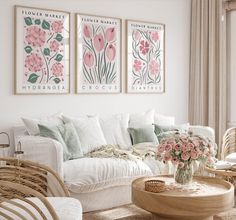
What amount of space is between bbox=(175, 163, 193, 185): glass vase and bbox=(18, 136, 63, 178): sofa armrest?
1064 mm

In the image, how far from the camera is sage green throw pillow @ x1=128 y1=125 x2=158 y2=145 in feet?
17.8

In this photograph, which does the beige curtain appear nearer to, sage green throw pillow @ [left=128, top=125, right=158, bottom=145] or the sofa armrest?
sage green throw pillow @ [left=128, top=125, right=158, bottom=145]

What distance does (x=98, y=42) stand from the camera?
18.8 feet

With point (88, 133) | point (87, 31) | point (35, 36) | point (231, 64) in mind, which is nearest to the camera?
point (88, 133)

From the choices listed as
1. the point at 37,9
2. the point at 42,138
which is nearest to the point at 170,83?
the point at 37,9

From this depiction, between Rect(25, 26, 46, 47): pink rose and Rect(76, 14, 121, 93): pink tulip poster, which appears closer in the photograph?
Rect(25, 26, 46, 47): pink rose

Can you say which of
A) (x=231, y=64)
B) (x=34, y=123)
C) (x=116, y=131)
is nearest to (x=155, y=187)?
(x=34, y=123)

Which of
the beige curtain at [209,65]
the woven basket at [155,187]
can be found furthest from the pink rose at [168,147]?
the beige curtain at [209,65]

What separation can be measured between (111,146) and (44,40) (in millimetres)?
1429

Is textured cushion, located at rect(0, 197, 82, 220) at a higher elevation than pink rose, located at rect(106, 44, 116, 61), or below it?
below

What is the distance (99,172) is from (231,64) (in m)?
2.88

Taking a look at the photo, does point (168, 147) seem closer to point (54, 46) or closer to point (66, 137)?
point (66, 137)

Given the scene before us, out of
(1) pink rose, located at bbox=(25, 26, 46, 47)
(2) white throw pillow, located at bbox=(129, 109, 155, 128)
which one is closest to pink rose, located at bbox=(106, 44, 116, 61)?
(2) white throw pillow, located at bbox=(129, 109, 155, 128)

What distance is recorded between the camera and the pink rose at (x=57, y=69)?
5402 mm
